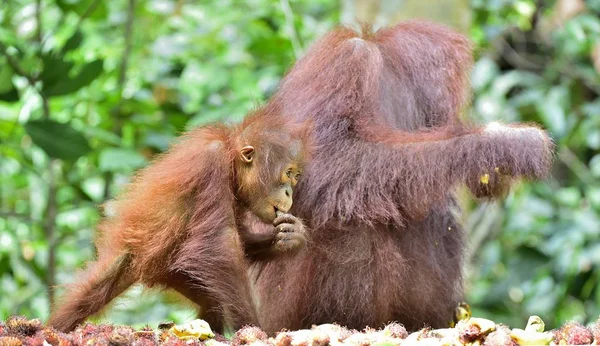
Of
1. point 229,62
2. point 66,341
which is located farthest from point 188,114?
point 66,341

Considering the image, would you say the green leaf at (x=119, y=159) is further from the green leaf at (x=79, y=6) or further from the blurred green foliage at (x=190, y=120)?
the green leaf at (x=79, y=6)

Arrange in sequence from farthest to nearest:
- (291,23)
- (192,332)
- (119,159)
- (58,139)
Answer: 1. (291,23)
2. (119,159)
3. (58,139)
4. (192,332)

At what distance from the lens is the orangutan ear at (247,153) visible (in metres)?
2.40

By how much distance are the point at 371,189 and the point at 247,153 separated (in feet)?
1.13

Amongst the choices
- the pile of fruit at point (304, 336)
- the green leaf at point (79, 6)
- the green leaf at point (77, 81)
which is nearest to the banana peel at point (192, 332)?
the pile of fruit at point (304, 336)

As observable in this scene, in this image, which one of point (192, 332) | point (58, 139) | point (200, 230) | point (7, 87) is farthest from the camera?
point (7, 87)

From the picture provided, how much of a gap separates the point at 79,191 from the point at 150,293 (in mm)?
1802

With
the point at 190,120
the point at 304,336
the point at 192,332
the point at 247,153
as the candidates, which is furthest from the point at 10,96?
the point at 304,336

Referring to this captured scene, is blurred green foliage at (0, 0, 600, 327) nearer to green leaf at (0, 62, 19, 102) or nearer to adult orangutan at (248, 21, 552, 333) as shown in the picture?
green leaf at (0, 62, 19, 102)

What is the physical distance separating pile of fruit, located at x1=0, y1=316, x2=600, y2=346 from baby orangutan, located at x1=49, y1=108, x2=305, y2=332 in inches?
8.2

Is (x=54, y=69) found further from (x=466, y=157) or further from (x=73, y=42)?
(x=466, y=157)

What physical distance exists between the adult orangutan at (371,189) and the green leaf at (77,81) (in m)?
0.91

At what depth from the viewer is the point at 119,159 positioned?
349 centimetres

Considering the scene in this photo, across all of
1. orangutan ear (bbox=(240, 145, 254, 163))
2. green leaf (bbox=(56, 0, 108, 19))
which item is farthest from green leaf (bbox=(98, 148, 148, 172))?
orangutan ear (bbox=(240, 145, 254, 163))
